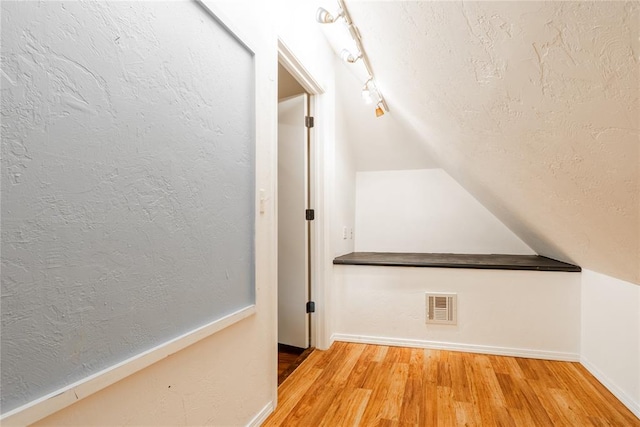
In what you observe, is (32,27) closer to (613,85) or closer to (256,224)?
(256,224)

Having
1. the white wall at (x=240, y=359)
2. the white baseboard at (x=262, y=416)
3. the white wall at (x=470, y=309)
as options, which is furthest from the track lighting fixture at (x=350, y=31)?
the white baseboard at (x=262, y=416)

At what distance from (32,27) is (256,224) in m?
1.06

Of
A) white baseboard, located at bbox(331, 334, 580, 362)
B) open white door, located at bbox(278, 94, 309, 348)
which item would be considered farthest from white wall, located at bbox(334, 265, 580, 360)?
open white door, located at bbox(278, 94, 309, 348)

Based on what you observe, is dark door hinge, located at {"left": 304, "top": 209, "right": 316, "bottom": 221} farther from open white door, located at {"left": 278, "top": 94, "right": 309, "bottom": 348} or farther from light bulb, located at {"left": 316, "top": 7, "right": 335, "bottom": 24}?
light bulb, located at {"left": 316, "top": 7, "right": 335, "bottom": 24}

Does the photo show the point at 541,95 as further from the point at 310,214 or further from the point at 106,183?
the point at 310,214

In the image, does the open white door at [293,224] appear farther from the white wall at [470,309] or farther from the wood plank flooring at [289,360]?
the white wall at [470,309]

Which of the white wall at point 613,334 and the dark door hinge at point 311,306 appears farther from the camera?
the dark door hinge at point 311,306

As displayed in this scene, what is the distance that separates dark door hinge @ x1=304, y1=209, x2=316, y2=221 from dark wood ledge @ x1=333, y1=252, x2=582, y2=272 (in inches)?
17.4

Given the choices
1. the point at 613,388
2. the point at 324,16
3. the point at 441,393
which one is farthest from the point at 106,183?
the point at 613,388

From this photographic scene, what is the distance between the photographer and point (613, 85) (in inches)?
27.2

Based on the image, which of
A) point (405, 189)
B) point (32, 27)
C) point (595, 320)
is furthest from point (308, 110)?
point (595, 320)

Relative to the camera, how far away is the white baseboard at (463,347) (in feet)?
8.14

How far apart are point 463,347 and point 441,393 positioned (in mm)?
757

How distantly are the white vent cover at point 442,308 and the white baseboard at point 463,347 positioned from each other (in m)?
0.18
